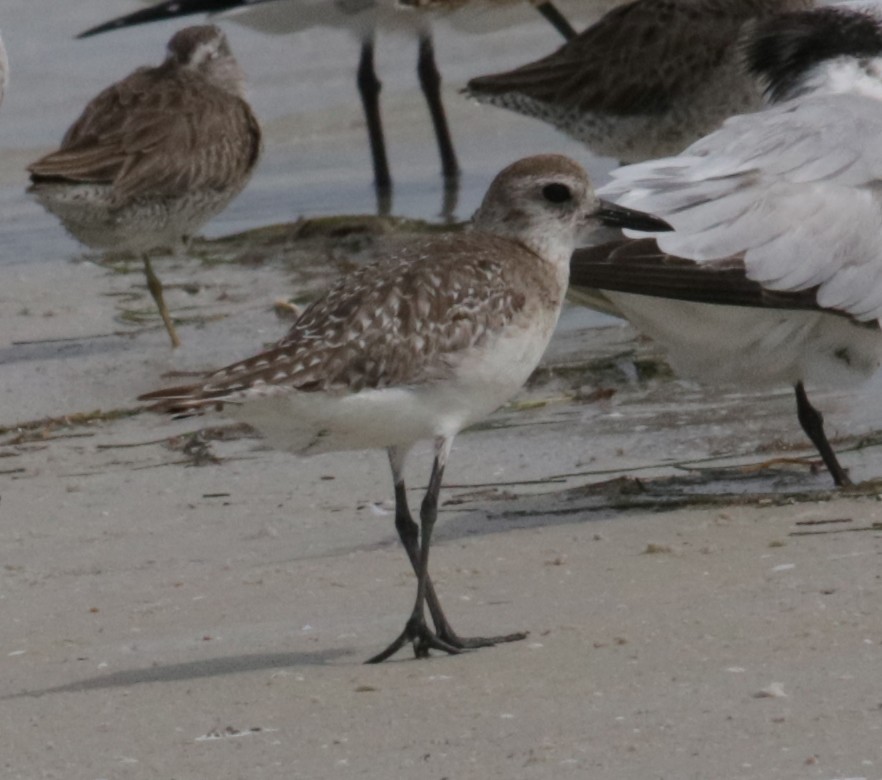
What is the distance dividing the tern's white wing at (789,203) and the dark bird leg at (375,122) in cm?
546

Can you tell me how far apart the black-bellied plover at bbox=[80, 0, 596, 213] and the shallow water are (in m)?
0.17

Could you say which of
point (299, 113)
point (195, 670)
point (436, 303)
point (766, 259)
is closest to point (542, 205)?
point (436, 303)

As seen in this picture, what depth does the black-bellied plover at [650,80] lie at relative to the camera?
10344mm

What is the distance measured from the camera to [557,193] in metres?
5.80

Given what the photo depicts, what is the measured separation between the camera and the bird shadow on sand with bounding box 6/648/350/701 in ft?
16.7

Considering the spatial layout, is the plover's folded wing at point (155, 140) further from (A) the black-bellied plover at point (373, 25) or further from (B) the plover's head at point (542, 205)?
(B) the plover's head at point (542, 205)

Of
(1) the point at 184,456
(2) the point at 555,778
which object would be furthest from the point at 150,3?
(2) the point at 555,778

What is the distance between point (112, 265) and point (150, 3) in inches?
154

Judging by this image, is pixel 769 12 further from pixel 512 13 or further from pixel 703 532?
pixel 703 532

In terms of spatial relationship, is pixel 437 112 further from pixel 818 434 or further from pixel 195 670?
pixel 195 670

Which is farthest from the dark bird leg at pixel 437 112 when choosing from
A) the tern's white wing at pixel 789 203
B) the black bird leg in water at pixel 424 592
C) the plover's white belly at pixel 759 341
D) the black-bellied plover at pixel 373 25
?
the black bird leg in water at pixel 424 592

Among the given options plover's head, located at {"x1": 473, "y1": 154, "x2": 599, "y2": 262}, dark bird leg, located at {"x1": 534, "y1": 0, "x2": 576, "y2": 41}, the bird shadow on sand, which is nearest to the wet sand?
the bird shadow on sand

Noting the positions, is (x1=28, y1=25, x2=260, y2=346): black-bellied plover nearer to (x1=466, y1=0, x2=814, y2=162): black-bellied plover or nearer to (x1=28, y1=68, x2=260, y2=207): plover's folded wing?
(x1=28, y1=68, x2=260, y2=207): plover's folded wing

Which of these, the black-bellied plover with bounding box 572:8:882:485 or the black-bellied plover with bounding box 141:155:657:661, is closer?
the black-bellied plover with bounding box 141:155:657:661
